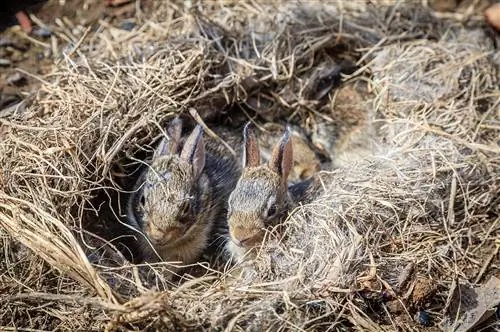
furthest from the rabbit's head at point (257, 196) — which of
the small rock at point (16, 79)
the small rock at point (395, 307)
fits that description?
the small rock at point (16, 79)

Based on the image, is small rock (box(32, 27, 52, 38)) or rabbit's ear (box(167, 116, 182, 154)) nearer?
rabbit's ear (box(167, 116, 182, 154))

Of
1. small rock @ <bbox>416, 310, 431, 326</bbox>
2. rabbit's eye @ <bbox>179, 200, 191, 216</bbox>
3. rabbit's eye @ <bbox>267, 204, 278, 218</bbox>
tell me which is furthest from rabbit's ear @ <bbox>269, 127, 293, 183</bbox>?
small rock @ <bbox>416, 310, 431, 326</bbox>

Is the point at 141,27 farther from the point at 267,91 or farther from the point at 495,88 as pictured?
the point at 495,88

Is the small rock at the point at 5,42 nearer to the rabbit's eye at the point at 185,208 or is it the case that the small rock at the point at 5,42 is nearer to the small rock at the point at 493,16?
the rabbit's eye at the point at 185,208

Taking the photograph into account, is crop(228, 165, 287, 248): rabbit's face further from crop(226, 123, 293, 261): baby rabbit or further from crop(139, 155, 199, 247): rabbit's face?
crop(139, 155, 199, 247): rabbit's face

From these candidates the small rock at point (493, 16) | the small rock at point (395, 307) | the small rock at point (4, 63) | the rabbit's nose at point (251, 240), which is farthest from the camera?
the small rock at point (493, 16)

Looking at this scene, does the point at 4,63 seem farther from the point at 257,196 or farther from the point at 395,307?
the point at 395,307

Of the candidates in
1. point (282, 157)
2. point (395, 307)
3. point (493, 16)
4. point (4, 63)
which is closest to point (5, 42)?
point (4, 63)
